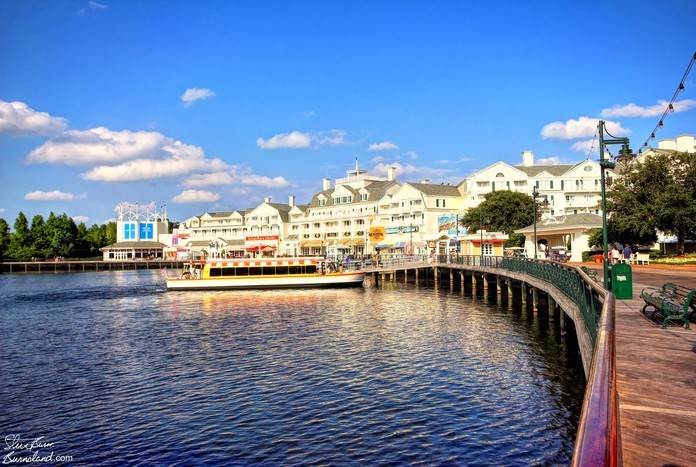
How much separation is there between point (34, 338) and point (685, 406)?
105 feet

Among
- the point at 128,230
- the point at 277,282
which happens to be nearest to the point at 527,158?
the point at 277,282

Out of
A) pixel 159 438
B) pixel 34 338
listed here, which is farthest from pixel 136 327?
pixel 159 438

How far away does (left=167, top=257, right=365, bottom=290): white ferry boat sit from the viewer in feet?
199

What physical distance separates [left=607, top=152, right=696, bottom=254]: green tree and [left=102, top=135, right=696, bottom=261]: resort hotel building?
2911 millimetres

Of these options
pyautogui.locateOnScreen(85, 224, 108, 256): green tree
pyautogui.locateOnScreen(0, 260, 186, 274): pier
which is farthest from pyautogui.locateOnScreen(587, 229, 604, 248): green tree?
pyautogui.locateOnScreen(85, 224, 108, 256): green tree

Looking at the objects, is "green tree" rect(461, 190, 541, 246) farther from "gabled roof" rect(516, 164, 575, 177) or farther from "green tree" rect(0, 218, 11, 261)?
"green tree" rect(0, 218, 11, 261)

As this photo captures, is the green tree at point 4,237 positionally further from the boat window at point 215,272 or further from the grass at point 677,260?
the grass at point 677,260

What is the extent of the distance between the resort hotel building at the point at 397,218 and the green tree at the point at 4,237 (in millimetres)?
23756

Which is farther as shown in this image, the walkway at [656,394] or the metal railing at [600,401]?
the walkway at [656,394]

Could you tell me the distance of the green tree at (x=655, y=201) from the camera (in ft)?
168

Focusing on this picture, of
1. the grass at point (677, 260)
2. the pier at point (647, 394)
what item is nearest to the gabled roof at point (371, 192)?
the grass at point (677, 260)

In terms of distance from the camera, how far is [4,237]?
14162 centimetres

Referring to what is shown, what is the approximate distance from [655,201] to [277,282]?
130ft

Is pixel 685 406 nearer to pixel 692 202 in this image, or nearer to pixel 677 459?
pixel 677 459
